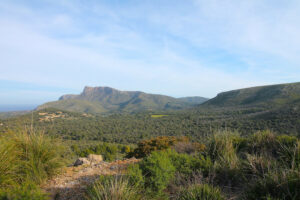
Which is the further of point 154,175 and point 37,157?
point 37,157

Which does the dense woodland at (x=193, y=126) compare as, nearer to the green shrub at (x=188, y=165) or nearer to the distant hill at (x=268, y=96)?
the green shrub at (x=188, y=165)

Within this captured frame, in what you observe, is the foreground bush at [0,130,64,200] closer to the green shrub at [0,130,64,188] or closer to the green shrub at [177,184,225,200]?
the green shrub at [0,130,64,188]

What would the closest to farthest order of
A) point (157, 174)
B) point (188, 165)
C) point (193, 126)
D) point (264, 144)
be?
point (157, 174) < point (188, 165) < point (264, 144) < point (193, 126)

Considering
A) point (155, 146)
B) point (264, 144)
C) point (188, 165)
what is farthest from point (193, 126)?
point (188, 165)

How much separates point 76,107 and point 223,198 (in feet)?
498

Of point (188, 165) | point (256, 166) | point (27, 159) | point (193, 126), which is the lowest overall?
point (193, 126)

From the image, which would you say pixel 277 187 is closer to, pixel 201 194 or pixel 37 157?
pixel 201 194

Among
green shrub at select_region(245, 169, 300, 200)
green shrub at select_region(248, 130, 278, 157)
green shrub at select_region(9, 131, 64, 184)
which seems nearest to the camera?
green shrub at select_region(245, 169, 300, 200)

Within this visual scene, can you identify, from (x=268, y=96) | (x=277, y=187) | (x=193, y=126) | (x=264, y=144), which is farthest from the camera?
(x=268, y=96)

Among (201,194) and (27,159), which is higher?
(27,159)

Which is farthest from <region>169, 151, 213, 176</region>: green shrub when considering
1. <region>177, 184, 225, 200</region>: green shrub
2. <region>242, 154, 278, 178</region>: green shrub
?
<region>177, 184, 225, 200</region>: green shrub

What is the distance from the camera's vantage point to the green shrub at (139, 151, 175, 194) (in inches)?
117

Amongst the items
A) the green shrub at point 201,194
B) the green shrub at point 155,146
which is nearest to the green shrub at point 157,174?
the green shrub at point 201,194

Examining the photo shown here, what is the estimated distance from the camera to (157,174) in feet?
10.1
